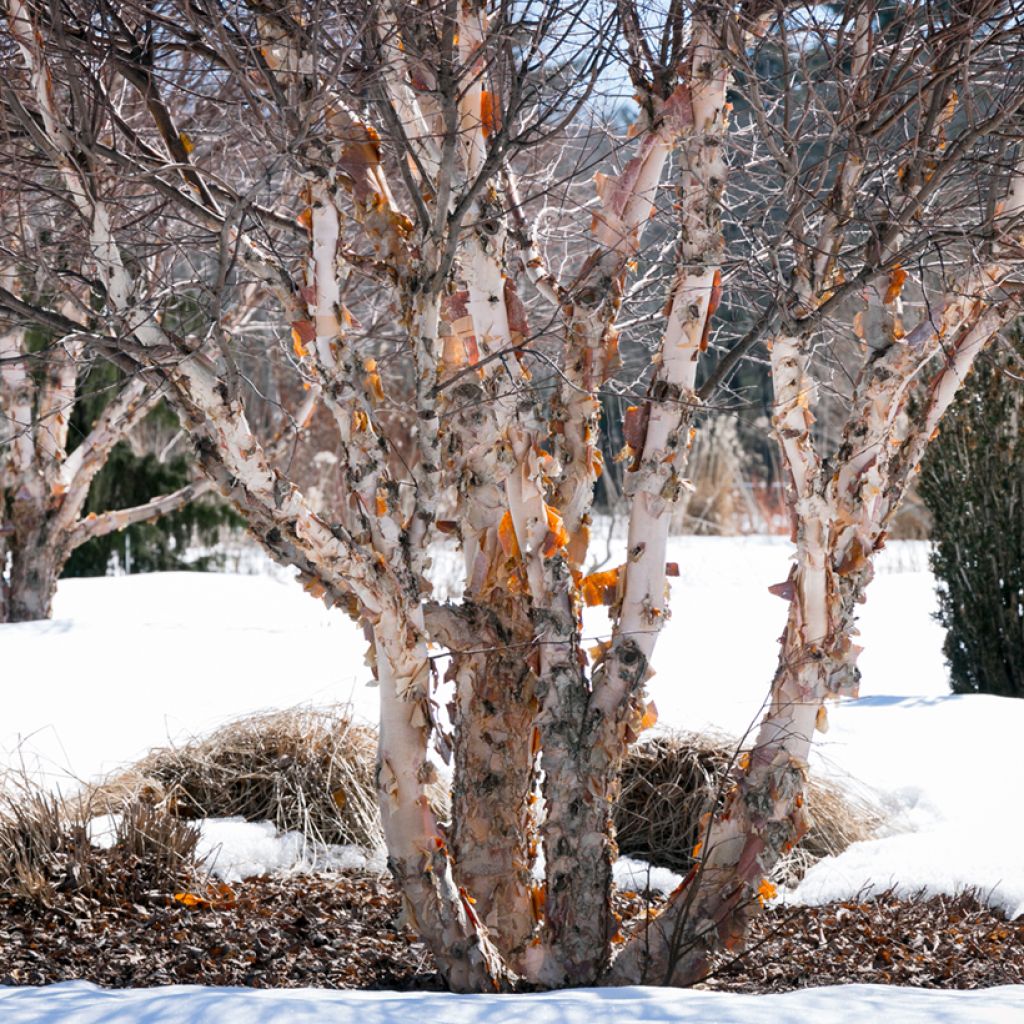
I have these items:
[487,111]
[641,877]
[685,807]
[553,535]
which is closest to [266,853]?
[641,877]

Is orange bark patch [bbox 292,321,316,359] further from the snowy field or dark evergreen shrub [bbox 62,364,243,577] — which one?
dark evergreen shrub [bbox 62,364,243,577]

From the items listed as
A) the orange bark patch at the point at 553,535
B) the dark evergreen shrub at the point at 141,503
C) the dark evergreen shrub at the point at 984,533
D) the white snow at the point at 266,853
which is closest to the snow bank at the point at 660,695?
the white snow at the point at 266,853

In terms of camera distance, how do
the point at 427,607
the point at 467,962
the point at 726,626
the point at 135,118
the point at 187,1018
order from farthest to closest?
the point at 726,626 → the point at 135,118 → the point at 427,607 → the point at 467,962 → the point at 187,1018

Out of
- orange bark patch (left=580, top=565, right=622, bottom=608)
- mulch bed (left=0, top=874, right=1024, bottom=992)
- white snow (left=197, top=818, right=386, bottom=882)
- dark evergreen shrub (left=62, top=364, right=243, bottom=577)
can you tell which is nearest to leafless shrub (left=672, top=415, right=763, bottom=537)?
dark evergreen shrub (left=62, top=364, right=243, bottom=577)

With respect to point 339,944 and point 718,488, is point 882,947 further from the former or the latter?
point 718,488

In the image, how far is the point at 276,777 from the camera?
4656 mm

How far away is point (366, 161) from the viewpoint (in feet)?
10.7

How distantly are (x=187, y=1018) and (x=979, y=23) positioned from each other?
2610mm

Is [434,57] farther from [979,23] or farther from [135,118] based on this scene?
[135,118]

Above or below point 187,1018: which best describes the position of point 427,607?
above

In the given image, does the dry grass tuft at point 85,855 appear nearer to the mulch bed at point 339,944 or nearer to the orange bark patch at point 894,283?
the mulch bed at point 339,944

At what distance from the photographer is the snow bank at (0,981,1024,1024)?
2.39 metres

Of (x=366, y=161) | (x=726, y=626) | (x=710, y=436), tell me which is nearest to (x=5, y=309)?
(x=366, y=161)

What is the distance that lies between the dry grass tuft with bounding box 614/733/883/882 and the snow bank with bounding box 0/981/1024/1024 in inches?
73.5
